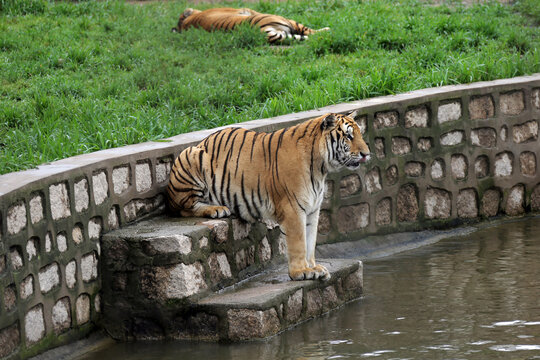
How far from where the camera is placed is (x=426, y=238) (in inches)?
328

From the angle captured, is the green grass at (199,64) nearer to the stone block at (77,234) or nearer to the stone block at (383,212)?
the stone block at (77,234)

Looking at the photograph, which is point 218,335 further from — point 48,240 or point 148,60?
point 148,60

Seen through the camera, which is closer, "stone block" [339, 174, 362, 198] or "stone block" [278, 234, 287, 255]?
"stone block" [278, 234, 287, 255]

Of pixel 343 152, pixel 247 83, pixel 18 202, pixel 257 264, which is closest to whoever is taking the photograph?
pixel 18 202

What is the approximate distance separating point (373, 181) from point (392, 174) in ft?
0.78

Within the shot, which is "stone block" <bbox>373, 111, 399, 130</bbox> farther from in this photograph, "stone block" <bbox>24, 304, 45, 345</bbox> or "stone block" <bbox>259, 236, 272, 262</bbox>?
"stone block" <bbox>24, 304, 45, 345</bbox>

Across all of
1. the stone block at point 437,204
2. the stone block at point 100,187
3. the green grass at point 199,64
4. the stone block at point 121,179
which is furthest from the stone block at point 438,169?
the stone block at point 100,187

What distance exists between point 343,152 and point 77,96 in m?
3.56

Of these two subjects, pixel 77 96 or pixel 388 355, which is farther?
pixel 77 96

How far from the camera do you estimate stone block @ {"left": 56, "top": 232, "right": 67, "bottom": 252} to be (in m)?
5.55

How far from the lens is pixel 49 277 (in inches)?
215

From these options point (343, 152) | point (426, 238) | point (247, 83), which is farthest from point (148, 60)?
point (343, 152)

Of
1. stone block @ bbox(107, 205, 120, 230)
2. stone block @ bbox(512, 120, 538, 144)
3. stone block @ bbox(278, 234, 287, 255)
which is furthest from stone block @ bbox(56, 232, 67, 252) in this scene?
stone block @ bbox(512, 120, 538, 144)

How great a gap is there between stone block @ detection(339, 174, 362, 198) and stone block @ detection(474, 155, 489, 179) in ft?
4.59
